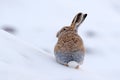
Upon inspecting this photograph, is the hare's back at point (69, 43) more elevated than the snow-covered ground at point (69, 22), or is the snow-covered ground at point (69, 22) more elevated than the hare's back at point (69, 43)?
the snow-covered ground at point (69, 22)

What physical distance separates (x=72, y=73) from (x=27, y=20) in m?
4.20

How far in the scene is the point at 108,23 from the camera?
26.7 ft

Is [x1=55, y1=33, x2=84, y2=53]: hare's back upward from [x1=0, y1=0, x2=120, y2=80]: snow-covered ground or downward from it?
downward

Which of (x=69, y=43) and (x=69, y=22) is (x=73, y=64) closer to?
(x=69, y=43)

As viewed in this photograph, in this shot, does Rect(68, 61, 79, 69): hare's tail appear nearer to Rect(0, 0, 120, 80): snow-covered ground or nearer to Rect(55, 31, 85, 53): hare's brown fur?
Rect(55, 31, 85, 53): hare's brown fur

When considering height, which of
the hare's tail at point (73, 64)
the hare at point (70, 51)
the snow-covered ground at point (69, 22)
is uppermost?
the snow-covered ground at point (69, 22)

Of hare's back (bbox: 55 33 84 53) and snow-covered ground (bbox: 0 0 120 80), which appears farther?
snow-covered ground (bbox: 0 0 120 80)

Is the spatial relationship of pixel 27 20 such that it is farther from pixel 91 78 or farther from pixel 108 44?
pixel 91 78

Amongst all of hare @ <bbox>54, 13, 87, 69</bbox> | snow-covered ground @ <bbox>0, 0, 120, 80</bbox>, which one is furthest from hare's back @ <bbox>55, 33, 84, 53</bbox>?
snow-covered ground @ <bbox>0, 0, 120, 80</bbox>

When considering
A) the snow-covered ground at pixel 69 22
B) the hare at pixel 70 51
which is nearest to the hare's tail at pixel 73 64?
the hare at pixel 70 51

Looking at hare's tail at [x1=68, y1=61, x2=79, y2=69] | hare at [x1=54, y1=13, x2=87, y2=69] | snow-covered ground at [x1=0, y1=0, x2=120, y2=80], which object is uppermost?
snow-covered ground at [x1=0, y1=0, x2=120, y2=80]


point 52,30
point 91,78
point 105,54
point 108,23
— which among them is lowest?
point 91,78

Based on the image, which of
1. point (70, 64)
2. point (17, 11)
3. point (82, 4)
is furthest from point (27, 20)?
point (70, 64)

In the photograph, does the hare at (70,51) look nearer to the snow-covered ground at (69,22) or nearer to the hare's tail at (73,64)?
the hare's tail at (73,64)
